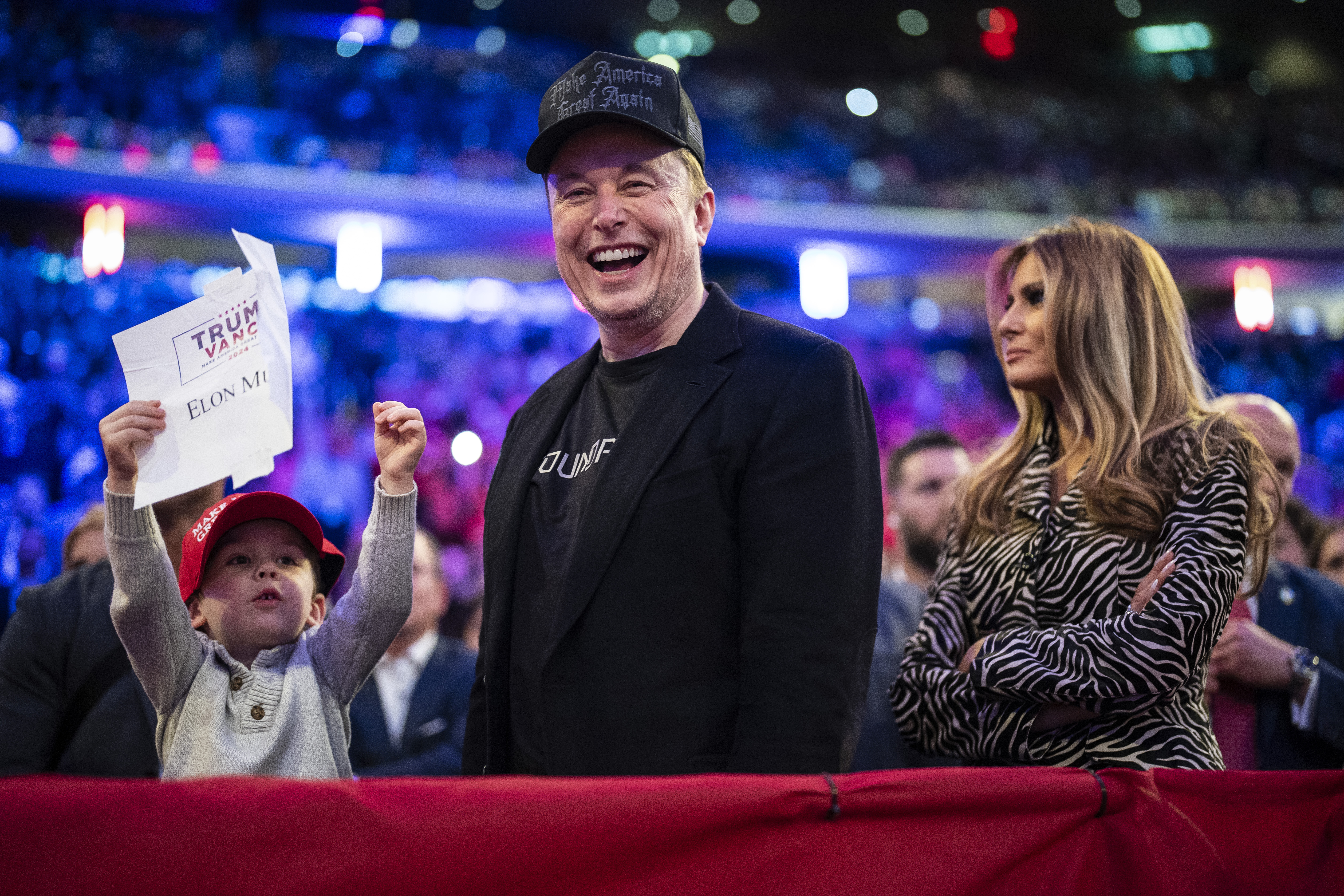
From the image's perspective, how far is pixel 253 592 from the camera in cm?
154

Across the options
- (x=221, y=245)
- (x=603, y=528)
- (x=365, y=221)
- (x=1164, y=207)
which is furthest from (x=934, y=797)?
(x=1164, y=207)

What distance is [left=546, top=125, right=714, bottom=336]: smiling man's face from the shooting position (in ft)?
4.61

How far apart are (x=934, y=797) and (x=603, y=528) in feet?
1.59

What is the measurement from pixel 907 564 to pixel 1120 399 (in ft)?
4.75

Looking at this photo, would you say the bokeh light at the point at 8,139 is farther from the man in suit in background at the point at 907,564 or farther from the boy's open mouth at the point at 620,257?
the boy's open mouth at the point at 620,257

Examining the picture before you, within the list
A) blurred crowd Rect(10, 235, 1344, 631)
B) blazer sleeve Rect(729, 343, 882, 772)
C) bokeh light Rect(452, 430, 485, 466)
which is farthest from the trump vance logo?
bokeh light Rect(452, 430, 485, 466)

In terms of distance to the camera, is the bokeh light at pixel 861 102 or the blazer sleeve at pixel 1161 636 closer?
the blazer sleeve at pixel 1161 636

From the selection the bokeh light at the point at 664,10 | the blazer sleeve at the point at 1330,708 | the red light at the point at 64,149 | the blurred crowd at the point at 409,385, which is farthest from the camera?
the bokeh light at the point at 664,10

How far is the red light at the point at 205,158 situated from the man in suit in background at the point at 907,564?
9292 millimetres

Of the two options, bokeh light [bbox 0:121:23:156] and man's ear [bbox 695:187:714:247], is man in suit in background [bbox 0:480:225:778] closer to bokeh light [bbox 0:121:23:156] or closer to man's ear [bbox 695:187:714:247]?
man's ear [bbox 695:187:714:247]

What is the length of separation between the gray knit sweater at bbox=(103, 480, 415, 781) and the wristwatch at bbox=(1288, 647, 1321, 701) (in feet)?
5.08

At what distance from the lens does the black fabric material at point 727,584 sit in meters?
1.19

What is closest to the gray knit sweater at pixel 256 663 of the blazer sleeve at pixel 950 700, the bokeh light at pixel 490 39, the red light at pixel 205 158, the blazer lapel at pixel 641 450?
the blazer lapel at pixel 641 450

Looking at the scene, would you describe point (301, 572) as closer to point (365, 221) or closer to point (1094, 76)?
point (365, 221)
